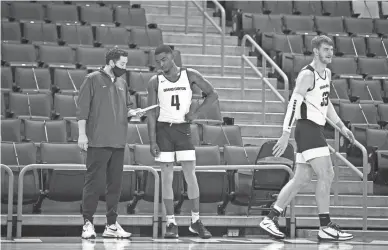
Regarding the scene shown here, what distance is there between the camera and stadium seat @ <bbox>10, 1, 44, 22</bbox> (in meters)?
15.0

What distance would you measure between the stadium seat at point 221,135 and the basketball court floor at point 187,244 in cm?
339

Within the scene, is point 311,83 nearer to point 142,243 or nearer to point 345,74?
point 142,243

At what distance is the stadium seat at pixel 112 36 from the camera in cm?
1456

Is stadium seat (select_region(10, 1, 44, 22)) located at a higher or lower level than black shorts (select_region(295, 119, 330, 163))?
higher

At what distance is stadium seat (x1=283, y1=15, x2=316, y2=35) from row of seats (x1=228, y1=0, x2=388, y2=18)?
436mm

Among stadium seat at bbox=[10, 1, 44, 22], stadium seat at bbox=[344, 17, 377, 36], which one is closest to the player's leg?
stadium seat at bbox=[10, 1, 44, 22]

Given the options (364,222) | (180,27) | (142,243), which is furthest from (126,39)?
(142,243)

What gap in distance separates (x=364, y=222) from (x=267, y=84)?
12.2 ft

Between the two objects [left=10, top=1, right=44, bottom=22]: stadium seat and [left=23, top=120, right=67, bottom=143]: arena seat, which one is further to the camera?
[left=10, top=1, right=44, bottom=22]: stadium seat

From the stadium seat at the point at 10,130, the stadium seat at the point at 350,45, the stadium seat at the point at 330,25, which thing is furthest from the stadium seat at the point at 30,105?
the stadium seat at the point at 330,25

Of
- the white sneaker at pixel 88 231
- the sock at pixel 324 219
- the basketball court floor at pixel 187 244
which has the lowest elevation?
the basketball court floor at pixel 187 244

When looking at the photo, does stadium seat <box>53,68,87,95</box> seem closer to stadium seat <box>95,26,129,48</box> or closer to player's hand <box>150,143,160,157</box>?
stadium seat <box>95,26,129,48</box>

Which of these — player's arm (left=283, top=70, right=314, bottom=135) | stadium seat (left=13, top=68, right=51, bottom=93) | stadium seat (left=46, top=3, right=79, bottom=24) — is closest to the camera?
player's arm (left=283, top=70, right=314, bottom=135)

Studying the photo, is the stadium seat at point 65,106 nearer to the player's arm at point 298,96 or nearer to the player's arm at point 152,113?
the player's arm at point 152,113
